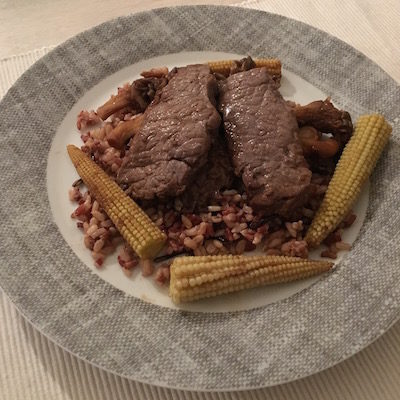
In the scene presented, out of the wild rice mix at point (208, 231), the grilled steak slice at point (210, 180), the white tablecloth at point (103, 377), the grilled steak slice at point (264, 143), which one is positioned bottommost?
the white tablecloth at point (103, 377)

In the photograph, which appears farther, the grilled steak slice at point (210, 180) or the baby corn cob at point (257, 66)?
the baby corn cob at point (257, 66)

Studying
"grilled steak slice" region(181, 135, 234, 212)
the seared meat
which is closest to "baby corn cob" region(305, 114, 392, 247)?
the seared meat

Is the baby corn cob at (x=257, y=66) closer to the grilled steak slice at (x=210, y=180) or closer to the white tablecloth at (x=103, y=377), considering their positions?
the grilled steak slice at (x=210, y=180)

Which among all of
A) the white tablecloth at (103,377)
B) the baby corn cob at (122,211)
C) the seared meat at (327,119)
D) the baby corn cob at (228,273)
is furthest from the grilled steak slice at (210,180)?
the white tablecloth at (103,377)

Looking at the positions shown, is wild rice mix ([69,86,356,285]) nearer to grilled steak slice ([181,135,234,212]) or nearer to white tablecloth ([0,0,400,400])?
grilled steak slice ([181,135,234,212])

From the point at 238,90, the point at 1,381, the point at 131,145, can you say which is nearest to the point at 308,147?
the point at 238,90

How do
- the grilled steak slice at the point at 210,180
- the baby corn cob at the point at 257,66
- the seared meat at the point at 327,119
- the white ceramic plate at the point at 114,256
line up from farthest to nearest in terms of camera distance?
the baby corn cob at the point at 257,66, the seared meat at the point at 327,119, the grilled steak slice at the point at 210,180, the white ceramic plate at the point at 114,256

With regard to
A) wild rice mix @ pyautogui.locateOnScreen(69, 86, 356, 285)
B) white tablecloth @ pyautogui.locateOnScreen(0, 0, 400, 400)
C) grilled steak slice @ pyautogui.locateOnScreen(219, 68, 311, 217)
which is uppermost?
grilled steak slice @ pyautogui.locateOnScreen(219, 68, 311, 217)

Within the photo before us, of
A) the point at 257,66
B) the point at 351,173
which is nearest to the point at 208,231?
the point at 351,173
